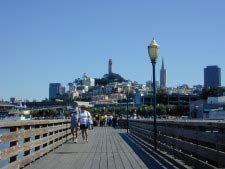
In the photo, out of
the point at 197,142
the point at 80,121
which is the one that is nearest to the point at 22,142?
the point at 197,142

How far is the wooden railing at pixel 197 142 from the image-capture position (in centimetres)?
964

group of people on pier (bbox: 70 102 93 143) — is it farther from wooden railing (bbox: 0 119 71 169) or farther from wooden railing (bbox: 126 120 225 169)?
wooden railing (bbox: 126 120 225 169)

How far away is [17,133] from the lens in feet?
39.7

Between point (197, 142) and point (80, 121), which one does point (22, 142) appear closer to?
point (197, 142)

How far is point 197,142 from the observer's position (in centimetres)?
1196

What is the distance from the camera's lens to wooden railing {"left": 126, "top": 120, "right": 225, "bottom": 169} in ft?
31.6

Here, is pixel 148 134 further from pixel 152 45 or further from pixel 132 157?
pixel 132 157

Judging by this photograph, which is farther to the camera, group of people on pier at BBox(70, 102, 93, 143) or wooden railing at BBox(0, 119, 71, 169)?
group of people on pier at BBox(70, 102, 93, 143)

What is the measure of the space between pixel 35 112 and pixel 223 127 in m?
184

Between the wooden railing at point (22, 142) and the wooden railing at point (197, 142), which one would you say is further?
the wooden railing at point (22, 142)

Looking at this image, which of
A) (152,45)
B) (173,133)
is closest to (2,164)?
(173,133)

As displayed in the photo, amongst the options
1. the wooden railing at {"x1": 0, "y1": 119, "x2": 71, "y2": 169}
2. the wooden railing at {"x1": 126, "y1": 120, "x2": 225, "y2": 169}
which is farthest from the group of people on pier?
the wooden railing at {"x1": 126, "y1": 120, "x2": 225, "y2": 169}

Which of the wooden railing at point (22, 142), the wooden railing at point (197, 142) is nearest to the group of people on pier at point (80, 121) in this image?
the wooden railing at point (22, 142)

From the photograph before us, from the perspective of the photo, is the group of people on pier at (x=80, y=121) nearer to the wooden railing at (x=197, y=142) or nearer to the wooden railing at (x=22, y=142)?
the wooden railing at (x=22, y=142)
